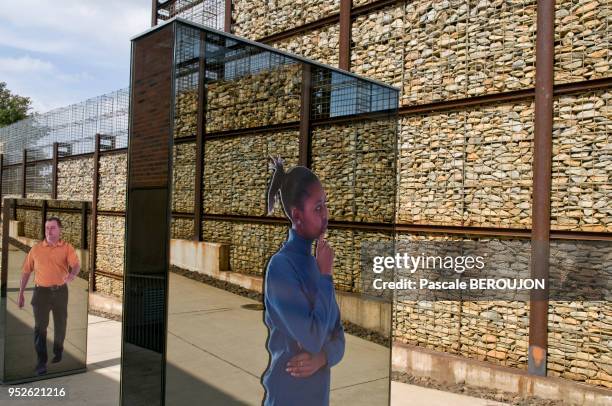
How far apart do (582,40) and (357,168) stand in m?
3.32

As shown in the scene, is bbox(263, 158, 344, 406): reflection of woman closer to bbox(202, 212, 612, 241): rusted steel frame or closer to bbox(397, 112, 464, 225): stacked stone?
bbox(202, 212, 612, 241): rusted steel frame

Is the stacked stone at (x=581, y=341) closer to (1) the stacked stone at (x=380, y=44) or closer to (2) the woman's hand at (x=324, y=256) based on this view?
(2) the woman's hand at (x=324, y=256)

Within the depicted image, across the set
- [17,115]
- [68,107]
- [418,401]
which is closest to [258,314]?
[418,401]

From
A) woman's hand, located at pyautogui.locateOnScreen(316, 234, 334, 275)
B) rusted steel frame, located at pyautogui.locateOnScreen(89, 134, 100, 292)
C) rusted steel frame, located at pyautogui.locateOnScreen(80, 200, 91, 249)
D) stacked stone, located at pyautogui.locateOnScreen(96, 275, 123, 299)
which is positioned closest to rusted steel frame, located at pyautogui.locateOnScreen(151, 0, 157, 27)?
rusted steel frame, located at pyautogui.locateOnScreen(89, 134, 100, 292)

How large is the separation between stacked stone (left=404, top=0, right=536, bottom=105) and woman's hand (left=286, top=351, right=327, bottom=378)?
14.1ft

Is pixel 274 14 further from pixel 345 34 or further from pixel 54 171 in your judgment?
pixel 54 171

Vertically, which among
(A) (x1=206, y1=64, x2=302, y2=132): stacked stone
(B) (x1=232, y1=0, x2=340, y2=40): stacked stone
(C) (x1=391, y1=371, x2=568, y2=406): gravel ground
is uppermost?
(B) (x1=232, y1=0, x2=340, y2=40): stacked stone

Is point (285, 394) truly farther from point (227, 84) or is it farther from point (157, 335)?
point (227, 84)

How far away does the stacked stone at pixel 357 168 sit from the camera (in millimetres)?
4137

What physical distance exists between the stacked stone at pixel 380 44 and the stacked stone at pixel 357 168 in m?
2.78

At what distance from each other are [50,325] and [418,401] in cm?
Answer: 437

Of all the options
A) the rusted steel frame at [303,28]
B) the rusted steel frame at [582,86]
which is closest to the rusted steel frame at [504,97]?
the rusted steel frame at [582,86]

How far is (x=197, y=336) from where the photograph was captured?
10.1 ft

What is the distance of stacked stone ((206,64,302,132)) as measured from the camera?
130 inches
